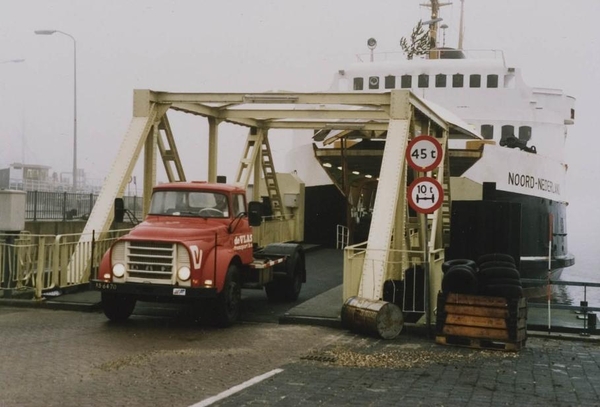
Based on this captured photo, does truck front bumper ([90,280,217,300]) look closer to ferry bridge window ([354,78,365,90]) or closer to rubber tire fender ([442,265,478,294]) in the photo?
rubber tire fender ([442,265,478,294])

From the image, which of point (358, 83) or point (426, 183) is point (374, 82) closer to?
point (358, 83)

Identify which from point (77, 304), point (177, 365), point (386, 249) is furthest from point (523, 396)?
point (77, 304)

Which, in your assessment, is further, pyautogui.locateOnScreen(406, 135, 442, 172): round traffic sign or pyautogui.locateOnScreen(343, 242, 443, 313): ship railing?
pyautogui.locateOnScreen(343, 242, 443, 313): ship railing

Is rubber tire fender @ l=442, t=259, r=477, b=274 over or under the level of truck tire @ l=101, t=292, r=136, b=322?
over

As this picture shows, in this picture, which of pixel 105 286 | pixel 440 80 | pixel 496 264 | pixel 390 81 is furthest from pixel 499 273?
pixel 390 81

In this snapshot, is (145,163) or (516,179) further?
(516,179)

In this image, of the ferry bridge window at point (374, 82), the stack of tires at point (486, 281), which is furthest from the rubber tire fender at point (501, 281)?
the ferry bridge window at point (374, 82)

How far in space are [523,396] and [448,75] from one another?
2705cm

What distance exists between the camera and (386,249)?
1299 cm

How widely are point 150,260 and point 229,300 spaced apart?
1.46m

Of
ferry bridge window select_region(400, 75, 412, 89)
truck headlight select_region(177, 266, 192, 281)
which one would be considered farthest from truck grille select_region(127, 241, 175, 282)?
ferry bridge window select_region(400, 75, 412, 89)

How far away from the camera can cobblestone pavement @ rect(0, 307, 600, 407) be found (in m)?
7.60

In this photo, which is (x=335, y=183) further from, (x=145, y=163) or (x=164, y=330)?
(x=164, y=330)

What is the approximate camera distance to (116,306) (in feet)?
40.6
